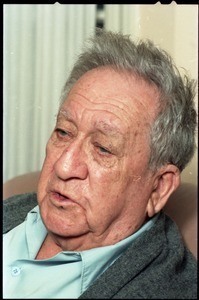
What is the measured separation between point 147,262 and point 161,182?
231 millimetres

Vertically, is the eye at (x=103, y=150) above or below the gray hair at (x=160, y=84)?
below

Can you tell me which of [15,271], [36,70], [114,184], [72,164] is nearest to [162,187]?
[114,184]

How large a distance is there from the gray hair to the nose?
187 mm

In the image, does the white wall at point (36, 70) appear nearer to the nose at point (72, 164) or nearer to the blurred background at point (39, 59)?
the blurred background at point (39, 59)

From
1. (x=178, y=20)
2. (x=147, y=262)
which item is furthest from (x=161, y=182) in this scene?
(x=178, y=20)

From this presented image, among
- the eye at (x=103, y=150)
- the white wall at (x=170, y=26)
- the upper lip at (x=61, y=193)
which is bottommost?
the upper lip at (x=61, y=193)

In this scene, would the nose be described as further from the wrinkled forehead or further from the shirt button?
the shirt button

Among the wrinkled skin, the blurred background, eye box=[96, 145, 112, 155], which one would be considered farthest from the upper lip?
the blurred background

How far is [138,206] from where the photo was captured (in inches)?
45.4

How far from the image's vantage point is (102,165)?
1100 mm

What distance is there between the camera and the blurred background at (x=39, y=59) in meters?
1.70

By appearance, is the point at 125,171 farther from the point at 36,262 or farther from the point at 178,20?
the point at 178,20

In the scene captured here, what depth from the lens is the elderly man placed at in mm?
1065

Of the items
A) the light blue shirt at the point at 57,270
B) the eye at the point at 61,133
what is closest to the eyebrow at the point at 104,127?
the eye at the point at 61,133
